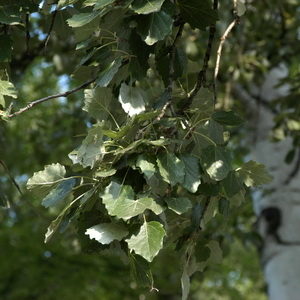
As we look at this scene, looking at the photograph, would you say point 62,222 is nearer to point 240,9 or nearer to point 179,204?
point 179,204

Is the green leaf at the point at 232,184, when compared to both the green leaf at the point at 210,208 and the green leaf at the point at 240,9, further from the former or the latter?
the green leaf at the point at 240,9

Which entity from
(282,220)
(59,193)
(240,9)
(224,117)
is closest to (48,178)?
(59,193)

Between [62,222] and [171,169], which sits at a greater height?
[171,169]

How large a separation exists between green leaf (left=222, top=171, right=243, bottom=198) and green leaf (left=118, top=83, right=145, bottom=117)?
9.4 inches

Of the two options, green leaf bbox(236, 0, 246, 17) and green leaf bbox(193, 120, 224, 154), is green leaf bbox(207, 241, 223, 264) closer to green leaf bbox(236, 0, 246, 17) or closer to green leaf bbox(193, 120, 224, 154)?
green leaf bbox(193, 120, 224, 154)

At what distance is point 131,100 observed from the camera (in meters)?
1.31

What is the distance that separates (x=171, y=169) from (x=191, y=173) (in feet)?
0.21

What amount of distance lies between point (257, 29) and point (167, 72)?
2.15 meters

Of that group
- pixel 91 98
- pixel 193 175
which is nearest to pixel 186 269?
pixel 193 175

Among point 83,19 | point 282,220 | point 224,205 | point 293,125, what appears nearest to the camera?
point 83,19

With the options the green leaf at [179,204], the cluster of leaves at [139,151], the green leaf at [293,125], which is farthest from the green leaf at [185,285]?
the green leaf at [293,125]

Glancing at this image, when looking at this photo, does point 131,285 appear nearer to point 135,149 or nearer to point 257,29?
point 257,29

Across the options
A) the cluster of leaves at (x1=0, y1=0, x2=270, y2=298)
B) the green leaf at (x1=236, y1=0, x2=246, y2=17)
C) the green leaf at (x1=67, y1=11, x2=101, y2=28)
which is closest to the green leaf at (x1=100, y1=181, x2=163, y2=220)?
→ the cluster of leaves at (x1=0, y1=0, x2=270, y2=298)

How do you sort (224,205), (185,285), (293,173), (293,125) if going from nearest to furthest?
(185,285), (224,205), (293,125), (293,173)
